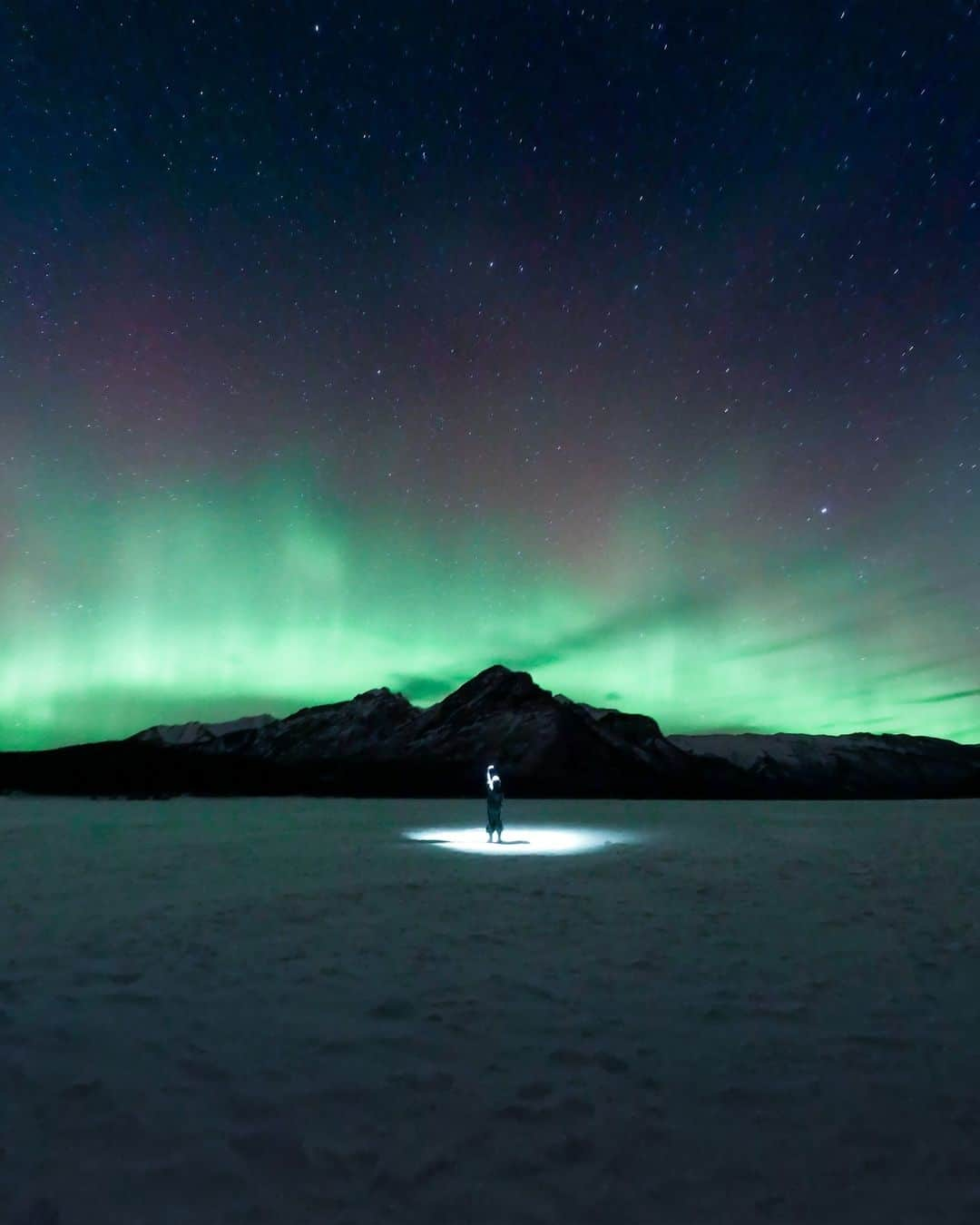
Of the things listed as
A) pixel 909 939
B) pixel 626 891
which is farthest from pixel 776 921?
pixel 626 891

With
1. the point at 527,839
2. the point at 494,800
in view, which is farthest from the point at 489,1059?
the point at 527,839

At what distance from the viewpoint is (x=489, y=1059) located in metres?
6.76

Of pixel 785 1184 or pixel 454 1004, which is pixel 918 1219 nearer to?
pixel 785 1184

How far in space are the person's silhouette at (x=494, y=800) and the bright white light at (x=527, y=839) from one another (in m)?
0.43

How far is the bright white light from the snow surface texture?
9.76 metres

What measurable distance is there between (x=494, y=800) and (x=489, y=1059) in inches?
822

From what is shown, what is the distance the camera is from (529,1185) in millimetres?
4695

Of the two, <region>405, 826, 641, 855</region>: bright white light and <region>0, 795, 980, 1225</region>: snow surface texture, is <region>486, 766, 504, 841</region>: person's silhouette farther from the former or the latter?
<region>0, 795, 980, 1225</region>: snow surface texture

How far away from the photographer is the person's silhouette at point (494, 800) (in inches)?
1049

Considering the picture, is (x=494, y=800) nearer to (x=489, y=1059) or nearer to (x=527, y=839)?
(x=527, y=839)

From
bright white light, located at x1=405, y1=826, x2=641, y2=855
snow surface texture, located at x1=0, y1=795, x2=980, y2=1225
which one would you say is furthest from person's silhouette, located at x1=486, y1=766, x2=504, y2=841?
snow surface texture, located at x1=0, y1=795, x2=980, y2=1225

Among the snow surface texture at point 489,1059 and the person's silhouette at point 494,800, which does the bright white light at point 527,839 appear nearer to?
the person's silhouette at point 494,800

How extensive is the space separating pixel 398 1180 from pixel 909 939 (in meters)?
9.40

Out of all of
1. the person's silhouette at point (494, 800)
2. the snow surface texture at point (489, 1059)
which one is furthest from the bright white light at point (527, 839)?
the snow surface texture at point (489, 1059)
